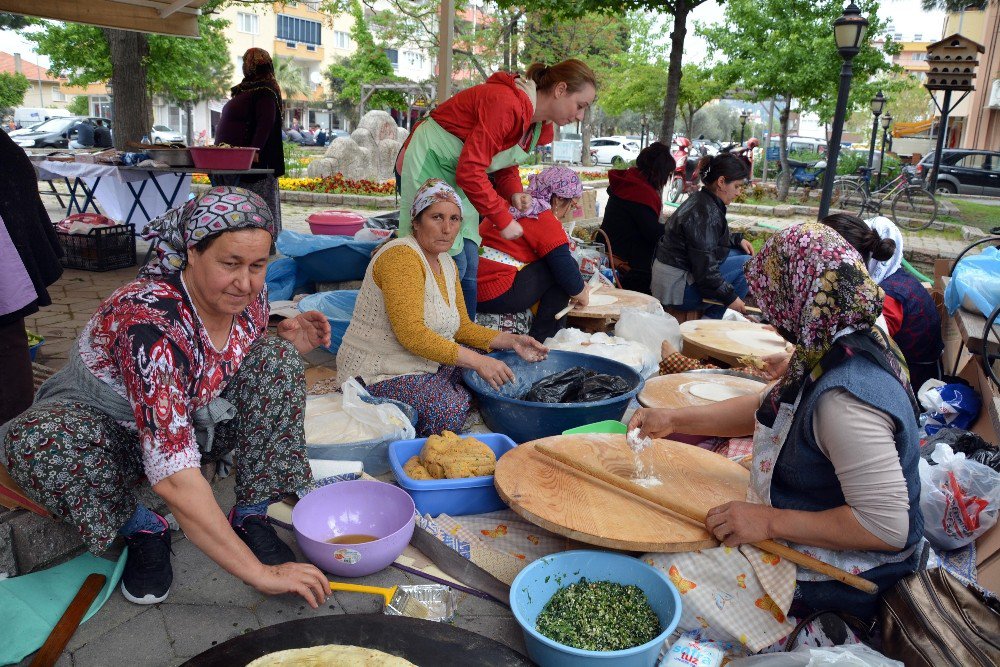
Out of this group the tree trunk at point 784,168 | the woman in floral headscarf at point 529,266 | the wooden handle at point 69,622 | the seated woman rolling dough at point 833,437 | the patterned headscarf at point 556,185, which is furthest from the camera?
the tree trunk at point 784,168

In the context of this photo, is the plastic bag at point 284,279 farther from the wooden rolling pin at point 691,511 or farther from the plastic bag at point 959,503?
the plastic bag at point 959,503

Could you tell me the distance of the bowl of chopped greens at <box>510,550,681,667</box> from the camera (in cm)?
181

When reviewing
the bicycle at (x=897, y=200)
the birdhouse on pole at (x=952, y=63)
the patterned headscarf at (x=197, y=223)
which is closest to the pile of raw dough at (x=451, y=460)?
the patterned headscarf at (x=197, y=223)

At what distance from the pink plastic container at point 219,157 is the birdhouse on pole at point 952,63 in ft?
41.7

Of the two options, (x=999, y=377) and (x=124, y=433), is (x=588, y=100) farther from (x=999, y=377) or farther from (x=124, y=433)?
(x=124, y=433)

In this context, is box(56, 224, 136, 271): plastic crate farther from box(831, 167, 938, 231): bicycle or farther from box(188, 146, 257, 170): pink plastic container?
box(831, 167, 938, 231): bicycle

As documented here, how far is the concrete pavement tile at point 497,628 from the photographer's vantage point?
2.15 meters

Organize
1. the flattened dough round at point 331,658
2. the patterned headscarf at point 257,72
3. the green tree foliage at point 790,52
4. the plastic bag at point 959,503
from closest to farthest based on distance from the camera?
the flattened dough round at point 331,658 < the plastic bag at point 959,503 < the patterned headscarf at point 257,72 < the green tree foliage at point 790,52

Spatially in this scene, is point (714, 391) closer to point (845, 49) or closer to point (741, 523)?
point (741, 523)

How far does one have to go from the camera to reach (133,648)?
1979 millimetres

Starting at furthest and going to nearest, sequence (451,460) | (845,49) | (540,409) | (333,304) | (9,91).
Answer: (9,91) → (845,49) → (333,304) → (540,409) → (451,460)

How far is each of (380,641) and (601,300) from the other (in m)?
3.44

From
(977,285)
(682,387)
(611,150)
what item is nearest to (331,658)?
(682,387)

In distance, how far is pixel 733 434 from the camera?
254 cm
